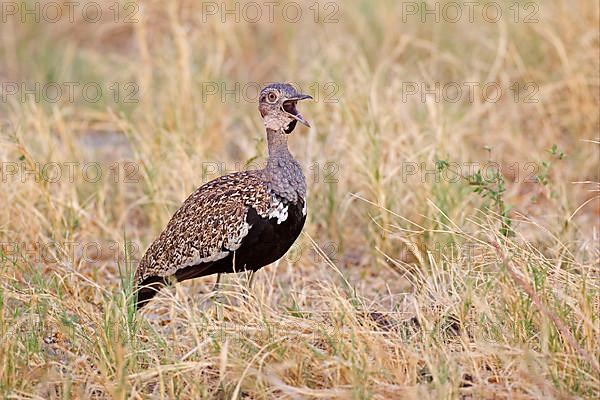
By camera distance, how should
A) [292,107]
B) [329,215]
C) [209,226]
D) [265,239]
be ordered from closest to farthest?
[265,239] < [209,226] < [292,107] < [329,215]

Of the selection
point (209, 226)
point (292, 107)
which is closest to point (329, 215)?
point (292, 107)

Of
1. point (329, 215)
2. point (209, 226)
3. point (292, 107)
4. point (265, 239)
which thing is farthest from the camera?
point (329, 215)

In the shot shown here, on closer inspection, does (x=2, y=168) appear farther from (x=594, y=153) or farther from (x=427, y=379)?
(x=594, y=153)

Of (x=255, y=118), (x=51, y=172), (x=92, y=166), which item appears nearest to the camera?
(x=51, y=172)

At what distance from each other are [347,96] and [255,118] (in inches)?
46.9

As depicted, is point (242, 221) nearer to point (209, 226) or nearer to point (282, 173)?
point (209, 226)

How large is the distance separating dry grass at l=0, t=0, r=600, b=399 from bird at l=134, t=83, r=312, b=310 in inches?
5.3

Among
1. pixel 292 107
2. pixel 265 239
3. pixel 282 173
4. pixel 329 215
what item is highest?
pixel 292 107

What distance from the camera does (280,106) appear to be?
4180 mm

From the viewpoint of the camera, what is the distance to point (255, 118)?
6.80m

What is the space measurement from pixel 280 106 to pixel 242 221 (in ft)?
1.66

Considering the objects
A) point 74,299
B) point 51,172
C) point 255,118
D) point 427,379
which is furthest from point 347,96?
point 427,379

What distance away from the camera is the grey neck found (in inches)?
160

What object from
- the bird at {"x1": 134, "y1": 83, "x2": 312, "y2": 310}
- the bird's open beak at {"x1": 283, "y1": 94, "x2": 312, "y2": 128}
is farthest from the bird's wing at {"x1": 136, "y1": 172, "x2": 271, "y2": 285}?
the bird's open beak at {"x1": 283, "y1": 94, "x2": 312, "y2": 128}
